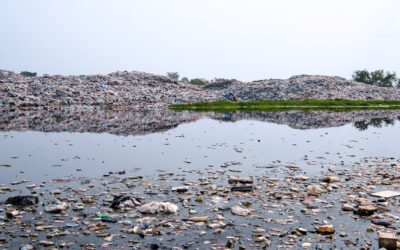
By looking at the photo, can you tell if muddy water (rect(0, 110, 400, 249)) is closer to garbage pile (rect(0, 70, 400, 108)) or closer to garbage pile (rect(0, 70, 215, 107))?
garbage pile (rect(0, 70, 215, 107))

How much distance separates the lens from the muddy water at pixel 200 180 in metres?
4.04

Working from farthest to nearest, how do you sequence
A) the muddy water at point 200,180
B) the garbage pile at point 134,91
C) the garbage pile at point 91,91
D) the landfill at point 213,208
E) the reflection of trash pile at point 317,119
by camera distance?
the garbage pile at point 134,91
the garbage pile at point 91,91
the reflection of trash pile at point 317,119
the muddy water at point 200,180
the landfill at point 213,208

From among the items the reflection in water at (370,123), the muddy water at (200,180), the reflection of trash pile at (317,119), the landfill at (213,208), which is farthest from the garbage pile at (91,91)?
the landfill at (213,208)

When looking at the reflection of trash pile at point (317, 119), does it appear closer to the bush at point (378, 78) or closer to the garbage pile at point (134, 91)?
the garbage pile at point (134, 91)

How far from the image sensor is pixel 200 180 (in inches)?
261

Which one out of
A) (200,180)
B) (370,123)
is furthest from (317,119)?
(200,180)

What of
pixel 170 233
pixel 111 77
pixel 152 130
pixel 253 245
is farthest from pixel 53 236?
pixel 111 77

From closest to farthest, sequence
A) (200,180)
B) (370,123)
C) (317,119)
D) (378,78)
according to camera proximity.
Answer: (200,180) < (370,123) < (317,119) < (378,78)

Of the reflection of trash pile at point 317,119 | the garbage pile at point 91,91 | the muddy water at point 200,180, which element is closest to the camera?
the muddy water at point 200,180

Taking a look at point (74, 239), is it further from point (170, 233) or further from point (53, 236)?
point (170, 233)

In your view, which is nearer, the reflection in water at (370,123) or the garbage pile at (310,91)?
the reflection in water at (370,123)

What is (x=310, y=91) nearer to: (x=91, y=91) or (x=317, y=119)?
(x=317, y=119)

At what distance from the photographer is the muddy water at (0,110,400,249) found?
13.3 feet

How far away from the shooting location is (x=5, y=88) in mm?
28438
